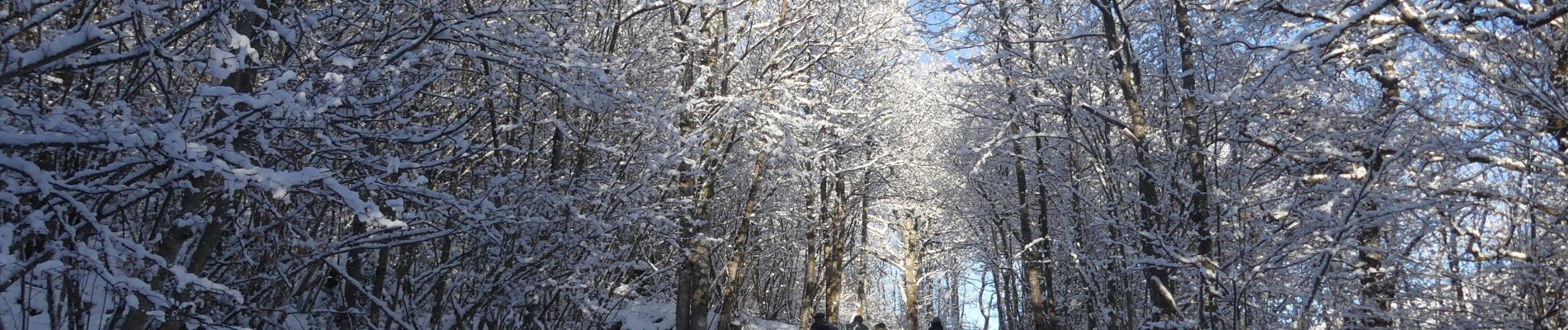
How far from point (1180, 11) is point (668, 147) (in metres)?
4.54

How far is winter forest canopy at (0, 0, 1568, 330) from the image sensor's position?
329cm

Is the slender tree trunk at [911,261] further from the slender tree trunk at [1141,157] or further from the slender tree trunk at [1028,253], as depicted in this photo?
the slender tree trunk at [1141,157]

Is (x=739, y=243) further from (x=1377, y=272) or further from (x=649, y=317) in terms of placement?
(x=1377, y=272)

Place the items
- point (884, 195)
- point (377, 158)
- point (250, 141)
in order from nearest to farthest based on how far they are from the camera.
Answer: point (250, 141) → point (377, 158) → point (884, 195)

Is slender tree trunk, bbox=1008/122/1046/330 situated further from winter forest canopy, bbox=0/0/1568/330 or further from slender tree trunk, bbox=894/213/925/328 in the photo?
slender tree trunk, bbox=894/213/925/328

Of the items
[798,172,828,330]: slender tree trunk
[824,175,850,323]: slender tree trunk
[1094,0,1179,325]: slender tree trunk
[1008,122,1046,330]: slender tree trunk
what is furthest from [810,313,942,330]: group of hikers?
[1094,0,1179,325]: slender tree trunk

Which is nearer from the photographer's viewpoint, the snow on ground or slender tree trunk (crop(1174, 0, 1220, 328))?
slender tree trunk (crop(1174, 0, 1220, 328))

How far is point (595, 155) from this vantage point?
6.62 m

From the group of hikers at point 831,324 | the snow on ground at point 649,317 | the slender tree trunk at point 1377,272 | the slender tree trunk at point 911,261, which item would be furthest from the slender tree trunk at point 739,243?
the slender tree trunk at point 911,261

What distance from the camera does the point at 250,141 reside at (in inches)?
142

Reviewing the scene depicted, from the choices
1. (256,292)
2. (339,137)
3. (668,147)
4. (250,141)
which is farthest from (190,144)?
(668,147)

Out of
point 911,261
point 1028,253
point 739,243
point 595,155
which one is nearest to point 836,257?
point 911,261

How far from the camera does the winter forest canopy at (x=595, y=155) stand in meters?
3.29

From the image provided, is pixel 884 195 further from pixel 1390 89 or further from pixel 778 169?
pixel 1390 89
